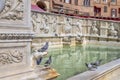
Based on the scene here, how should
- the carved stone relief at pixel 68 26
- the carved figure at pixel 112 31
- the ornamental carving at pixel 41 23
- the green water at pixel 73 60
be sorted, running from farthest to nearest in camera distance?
the carved figure at pixel 112 31
the carved stone relief at pixel 68 26
the ornamental carving at pixel 41 23
the green water at pixel 73 60

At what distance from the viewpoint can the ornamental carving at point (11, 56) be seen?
3.73m

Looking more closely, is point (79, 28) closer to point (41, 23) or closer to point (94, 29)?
point (94, 29)

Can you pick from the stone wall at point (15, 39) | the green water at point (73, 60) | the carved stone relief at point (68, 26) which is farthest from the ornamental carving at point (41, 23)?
the stone wall at point (15, 39)

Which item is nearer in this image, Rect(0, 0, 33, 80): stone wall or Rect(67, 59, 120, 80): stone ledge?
Rect(0, 0, 33, 80): stone wall

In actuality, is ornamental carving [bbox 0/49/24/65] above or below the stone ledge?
above

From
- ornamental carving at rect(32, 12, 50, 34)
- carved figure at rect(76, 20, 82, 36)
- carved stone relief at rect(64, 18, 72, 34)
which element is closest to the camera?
ornamental carving at rect(32, 12, 50, 34)

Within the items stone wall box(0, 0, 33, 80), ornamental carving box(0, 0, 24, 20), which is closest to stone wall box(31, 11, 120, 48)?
stone wall box(0, 0, 33, 80)

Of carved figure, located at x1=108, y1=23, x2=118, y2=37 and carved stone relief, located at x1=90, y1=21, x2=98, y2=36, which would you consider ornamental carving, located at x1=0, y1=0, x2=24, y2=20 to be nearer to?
carved figure, located at x1=108, y1=23, x2=118, y2=37

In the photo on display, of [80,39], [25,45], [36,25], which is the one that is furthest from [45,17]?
[25,45]

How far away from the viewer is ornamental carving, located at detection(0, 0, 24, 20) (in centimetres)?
369

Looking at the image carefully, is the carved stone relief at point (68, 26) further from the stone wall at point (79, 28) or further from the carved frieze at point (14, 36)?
the carved frieze at point (14, 36)

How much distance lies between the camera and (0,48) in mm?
3678

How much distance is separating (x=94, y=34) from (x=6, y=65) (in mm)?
17853

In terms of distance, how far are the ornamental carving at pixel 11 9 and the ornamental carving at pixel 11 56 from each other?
448 millimetres
